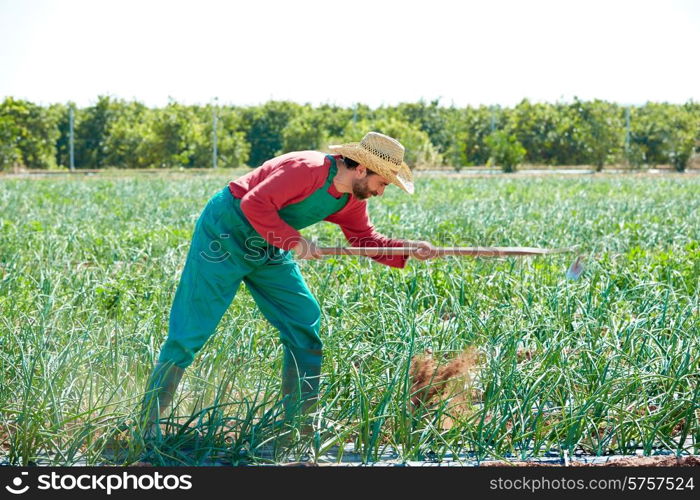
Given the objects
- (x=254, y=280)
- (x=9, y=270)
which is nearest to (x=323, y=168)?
(x=254, y=280)

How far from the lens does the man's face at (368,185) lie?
349 centimetres

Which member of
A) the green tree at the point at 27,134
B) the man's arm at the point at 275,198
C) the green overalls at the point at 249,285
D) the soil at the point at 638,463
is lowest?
the green tree at the point at 27,134

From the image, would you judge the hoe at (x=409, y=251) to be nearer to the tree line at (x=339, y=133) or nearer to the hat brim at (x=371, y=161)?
the hat brim at (x=371, y=161)

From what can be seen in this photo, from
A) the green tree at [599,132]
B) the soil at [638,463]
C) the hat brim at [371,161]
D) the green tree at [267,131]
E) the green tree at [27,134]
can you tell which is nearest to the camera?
the soil at [638,463]

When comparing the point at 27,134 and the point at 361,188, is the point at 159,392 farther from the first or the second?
the point at 27,134

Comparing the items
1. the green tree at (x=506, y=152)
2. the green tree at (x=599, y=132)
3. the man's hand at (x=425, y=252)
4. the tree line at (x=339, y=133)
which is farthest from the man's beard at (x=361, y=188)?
the green tree at (x=599, y=132)

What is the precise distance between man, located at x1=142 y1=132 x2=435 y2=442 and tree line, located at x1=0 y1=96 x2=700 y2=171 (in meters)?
25.7

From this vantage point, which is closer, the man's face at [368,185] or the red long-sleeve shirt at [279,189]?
the red long-sleeve shirt at [279,189]

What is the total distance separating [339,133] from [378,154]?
1239 inches

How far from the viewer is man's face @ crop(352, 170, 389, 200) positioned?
3.49 metres

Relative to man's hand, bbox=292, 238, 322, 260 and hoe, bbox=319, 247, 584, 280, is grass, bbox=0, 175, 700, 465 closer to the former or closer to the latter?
hoe, bbox=319, 247, 584, 280

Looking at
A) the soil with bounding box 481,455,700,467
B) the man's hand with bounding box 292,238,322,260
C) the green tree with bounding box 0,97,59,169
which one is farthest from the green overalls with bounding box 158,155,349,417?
the green tree with bounding box 0,97,59,169

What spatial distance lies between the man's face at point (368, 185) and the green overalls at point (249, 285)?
91mm

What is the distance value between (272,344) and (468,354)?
95cm
